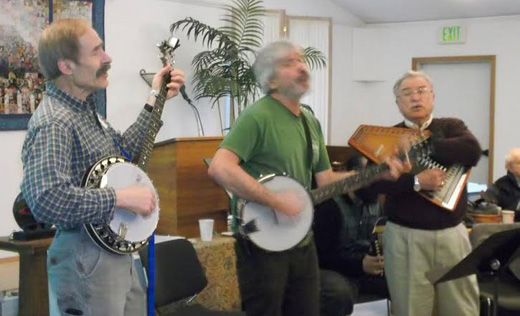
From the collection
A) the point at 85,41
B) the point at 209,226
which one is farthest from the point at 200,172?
the point at 85,41

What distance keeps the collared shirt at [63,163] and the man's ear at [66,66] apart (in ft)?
0.19

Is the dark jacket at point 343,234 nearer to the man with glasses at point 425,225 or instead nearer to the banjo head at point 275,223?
the man with glasses at point 425,225

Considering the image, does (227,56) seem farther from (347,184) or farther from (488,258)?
(488,258)

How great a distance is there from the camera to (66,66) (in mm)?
2012

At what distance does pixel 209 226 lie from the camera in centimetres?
374

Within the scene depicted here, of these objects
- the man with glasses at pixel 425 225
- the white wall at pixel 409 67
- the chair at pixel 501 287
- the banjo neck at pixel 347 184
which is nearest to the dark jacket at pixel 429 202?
the man with glasses at pixel 425 225

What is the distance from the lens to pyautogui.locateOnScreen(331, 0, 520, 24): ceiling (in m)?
7.54

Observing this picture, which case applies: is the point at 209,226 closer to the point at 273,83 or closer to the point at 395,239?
the point at 395,239

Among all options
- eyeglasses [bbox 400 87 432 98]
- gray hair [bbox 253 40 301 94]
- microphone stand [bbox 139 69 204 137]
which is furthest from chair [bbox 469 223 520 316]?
microphone stand [bbox 139 69 204 137]

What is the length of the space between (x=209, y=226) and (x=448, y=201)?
1.30m

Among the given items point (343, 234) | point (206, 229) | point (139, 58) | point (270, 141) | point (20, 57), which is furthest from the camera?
point (139, 58)

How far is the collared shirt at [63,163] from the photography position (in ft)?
6.04

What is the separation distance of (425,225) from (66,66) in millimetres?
1834

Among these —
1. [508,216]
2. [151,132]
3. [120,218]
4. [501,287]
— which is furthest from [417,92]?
[120,218]
